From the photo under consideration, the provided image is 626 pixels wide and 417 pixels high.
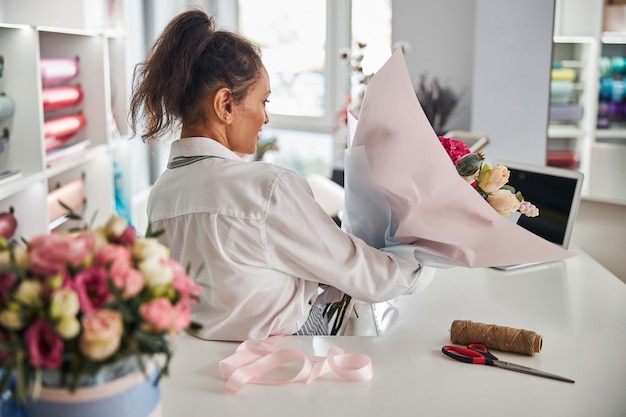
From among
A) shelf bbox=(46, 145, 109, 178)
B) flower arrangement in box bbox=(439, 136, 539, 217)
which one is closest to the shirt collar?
flower arrangement in box bbox=(439, 136, 539, 217)

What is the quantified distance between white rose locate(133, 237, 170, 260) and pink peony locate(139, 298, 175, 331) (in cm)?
6

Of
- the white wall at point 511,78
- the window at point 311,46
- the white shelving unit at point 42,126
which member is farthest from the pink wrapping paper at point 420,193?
the window at point 311,46

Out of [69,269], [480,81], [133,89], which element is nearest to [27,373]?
[69,269]

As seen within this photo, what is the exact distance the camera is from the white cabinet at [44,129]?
2.25m

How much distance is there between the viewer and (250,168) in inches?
51.4

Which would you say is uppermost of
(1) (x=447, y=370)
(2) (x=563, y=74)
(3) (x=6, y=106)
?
(2) (x=563, y=74)

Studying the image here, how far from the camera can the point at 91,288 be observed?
2.62 feet

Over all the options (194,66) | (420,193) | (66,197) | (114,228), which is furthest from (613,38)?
(114,228)

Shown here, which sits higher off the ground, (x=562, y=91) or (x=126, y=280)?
(x=562, y=91)

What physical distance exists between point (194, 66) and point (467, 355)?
27.9 inches

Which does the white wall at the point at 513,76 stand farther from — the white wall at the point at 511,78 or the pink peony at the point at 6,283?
the pink peony at the point at 6,283

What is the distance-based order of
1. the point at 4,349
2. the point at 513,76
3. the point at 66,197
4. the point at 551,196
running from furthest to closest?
the point at 513,76, the point at 66,197, the point at 551,196, the point at 4,349

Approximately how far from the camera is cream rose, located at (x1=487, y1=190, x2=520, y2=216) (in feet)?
4.35

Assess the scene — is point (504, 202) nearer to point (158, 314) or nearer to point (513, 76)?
point (158, 314)
